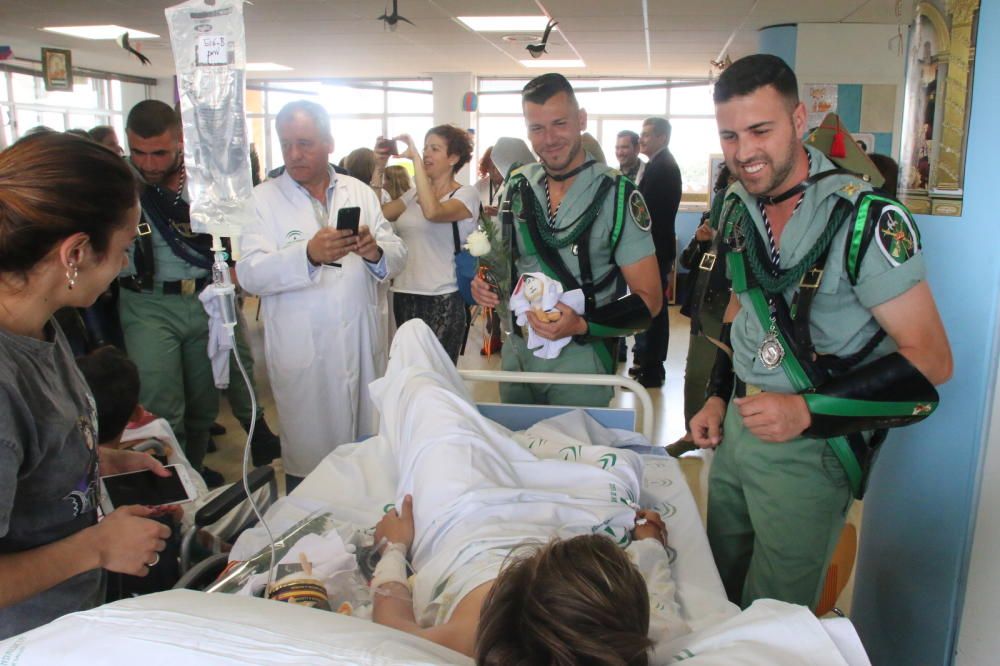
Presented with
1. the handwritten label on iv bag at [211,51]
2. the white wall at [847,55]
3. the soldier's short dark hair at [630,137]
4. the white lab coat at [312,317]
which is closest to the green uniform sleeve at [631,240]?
the white lab coat at [312,317]

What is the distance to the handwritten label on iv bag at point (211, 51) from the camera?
145 centimetres

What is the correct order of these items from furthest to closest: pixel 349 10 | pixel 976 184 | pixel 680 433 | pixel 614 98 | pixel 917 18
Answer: pixel 614 98, pixel 349 10, pixel 680 433, pixel 917 18, pixel 976 184

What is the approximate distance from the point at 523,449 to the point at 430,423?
0.97 ft

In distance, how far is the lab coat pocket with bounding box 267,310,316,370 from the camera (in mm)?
3420

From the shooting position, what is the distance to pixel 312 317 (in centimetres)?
341

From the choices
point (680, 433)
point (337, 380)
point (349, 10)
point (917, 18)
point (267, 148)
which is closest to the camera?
point (917, 18)

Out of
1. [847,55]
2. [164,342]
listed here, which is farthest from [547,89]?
[847,55]

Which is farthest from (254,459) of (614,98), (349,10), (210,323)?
(614,98)

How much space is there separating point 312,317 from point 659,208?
339 cm

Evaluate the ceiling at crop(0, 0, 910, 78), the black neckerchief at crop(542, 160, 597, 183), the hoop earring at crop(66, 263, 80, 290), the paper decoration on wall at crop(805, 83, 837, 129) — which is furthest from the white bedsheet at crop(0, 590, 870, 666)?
the paper decoration on wall at crop(805, 83, 837, 129)

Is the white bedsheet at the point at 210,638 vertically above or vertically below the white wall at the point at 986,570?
above

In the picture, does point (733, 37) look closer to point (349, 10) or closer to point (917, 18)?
point (349, 10)

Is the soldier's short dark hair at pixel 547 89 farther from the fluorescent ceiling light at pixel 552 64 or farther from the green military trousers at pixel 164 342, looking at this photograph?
the fluorescent ceiling light at pixel 552 64

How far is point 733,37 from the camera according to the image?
28.2ft
